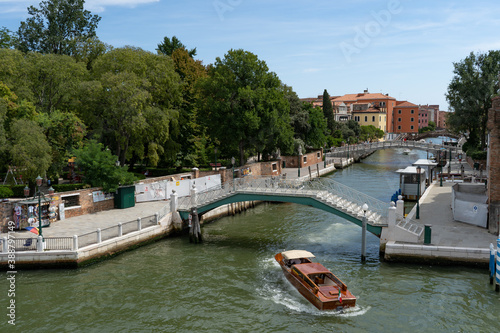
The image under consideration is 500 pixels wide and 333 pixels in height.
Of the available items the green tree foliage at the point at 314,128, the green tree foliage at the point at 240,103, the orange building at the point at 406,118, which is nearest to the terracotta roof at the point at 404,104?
the orange building at the point at 406,118

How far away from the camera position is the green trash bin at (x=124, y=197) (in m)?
28.8

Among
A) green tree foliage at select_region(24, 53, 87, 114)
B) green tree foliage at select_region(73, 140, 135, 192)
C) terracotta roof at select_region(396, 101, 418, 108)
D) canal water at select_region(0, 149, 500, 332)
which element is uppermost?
terracotta roof at select_region(396, 101, 418, 108)

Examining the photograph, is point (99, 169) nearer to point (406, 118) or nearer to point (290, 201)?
point (290, 201)

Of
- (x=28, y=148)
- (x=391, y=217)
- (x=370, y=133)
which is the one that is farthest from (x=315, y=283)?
(x=370, y=133)

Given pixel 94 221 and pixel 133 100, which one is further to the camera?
pixel 133 100

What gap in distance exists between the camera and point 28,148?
83.2 feet

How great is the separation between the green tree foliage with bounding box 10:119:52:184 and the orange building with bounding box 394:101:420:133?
122925 millimetres

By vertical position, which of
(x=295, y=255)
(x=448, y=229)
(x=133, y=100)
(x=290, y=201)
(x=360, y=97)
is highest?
(x=360, y=97)

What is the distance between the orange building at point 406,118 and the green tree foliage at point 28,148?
122925 millimetres

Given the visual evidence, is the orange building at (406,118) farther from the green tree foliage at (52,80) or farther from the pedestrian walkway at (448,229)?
the green tree foliage at (52,80)

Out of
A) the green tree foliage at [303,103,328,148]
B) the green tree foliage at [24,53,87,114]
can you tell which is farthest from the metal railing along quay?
the green tree foliage at [303,103,328,148]

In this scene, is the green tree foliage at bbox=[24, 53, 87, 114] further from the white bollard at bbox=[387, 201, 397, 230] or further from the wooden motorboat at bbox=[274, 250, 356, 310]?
the white bollard at bbox=[387, 201, 397, 230]

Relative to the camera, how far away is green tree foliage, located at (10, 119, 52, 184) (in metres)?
25.1

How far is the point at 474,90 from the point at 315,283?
44.9 m
